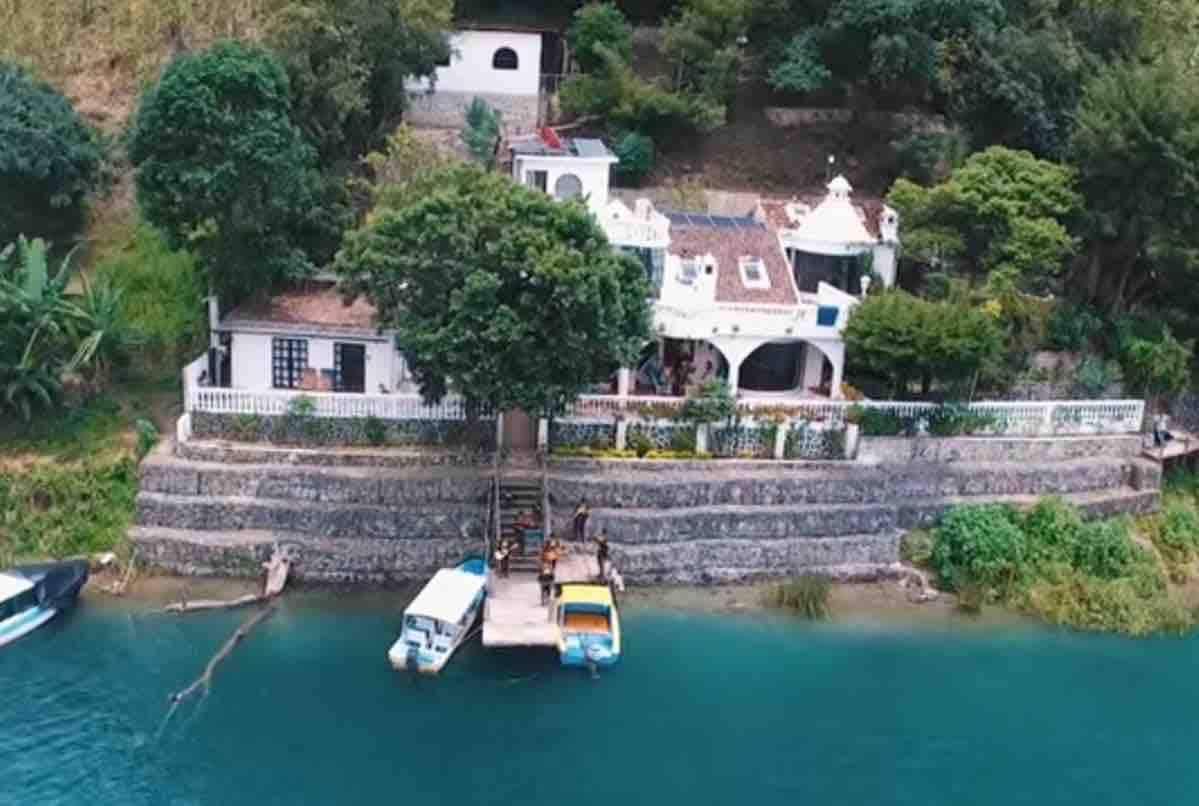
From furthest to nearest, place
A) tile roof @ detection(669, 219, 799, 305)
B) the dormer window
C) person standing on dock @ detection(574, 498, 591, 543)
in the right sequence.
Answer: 1. the dormer window
2. tile roof @ detection(669, 219, 799, 305)
3. person standing on dock @ detection(574, 498, 591, 543)

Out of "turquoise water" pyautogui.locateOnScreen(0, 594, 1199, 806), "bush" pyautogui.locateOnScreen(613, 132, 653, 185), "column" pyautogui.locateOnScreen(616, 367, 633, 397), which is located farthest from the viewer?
"bush" pyautogui.locateOnScreen(613, 132, 653, 185)

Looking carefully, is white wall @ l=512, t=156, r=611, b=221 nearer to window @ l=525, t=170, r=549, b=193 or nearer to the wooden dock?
window @ l=525, t=170, r=549, b=193

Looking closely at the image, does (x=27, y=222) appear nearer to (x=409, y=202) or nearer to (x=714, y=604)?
(x=409, y=202)

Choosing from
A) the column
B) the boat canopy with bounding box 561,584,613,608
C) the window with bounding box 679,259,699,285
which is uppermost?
the window with bounding box 679,259,699,285

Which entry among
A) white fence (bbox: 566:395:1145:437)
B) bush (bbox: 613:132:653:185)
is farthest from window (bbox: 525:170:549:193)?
white fence (bbox: 566:395:1145:437)

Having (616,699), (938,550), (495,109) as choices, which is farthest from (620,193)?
(616,699)

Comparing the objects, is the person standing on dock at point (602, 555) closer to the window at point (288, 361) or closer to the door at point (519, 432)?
the door at point (519, 432)

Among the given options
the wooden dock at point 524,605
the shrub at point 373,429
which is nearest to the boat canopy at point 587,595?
the wooden dock at point 524,605
